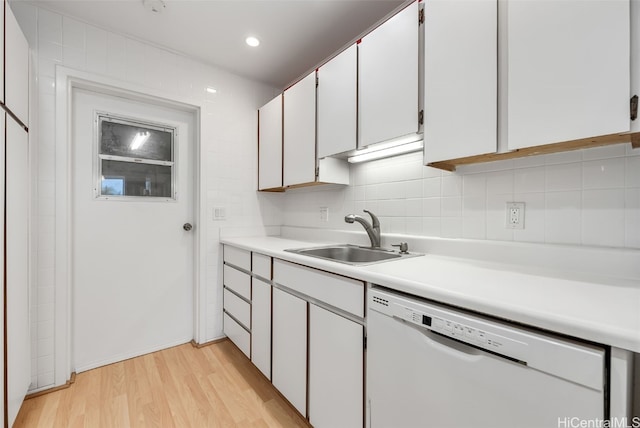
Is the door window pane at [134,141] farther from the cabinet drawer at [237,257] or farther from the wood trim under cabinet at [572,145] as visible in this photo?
the wood trim under cabinet at [572,145]

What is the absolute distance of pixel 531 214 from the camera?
3.91ft

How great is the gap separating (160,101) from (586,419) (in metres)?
2.79

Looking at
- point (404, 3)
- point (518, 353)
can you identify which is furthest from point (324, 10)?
point (518, 353)

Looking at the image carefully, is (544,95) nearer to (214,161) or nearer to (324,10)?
(324,10)

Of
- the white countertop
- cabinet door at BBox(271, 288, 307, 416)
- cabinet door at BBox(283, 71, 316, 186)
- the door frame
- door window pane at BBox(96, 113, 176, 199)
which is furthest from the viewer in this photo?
door window pane at BBox(96, 113, 176, 199)

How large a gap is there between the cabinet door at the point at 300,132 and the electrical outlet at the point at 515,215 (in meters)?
1.15

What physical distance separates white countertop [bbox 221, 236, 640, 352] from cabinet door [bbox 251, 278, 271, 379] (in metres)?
0.64

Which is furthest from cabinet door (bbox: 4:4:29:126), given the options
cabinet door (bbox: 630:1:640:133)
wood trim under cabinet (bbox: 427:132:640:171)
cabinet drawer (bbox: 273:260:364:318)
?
cabinet door (bbox: 630:1:640:133)

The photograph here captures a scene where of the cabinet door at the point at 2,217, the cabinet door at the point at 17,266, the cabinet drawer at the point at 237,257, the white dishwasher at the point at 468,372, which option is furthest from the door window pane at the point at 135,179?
the white dishwasher at the point at 468,372

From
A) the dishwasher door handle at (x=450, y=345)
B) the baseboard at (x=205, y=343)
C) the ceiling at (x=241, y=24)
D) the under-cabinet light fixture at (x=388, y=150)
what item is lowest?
the baseboard at (x=205, y=343)

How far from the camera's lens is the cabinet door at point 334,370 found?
43.8 inches

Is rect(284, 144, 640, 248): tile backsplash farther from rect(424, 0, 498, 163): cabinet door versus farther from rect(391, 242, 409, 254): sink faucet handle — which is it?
rect(424, 0, 498, 163): cabinet door

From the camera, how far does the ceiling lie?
5.52 feet

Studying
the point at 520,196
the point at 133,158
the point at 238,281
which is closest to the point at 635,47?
the point at 520,196
